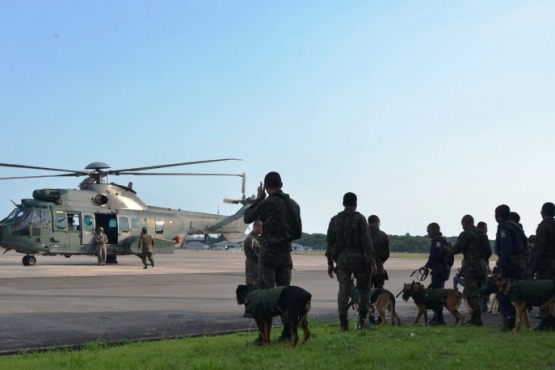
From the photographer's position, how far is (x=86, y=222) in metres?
30.3

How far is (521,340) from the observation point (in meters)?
8.84

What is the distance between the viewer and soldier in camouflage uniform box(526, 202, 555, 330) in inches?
408

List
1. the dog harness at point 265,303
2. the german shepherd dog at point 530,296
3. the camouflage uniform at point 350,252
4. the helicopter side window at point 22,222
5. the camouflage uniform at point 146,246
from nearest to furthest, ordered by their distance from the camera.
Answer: the dog harness at point 265,303 → the german shepherd dog at point 530,296 → the camouflage uniform at point 350,252 → the helicopter side window at point 22,222 → the camouflage uniform at point 146,246

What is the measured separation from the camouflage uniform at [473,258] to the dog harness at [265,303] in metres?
4.27

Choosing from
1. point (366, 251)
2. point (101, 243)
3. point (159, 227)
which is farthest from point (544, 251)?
point (159, 227)

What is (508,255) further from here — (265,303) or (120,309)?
(120,309)

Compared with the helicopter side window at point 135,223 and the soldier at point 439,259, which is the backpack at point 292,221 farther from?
the helicopter side window at point 135,223

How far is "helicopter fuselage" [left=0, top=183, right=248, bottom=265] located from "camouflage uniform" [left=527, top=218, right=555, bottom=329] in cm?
2197

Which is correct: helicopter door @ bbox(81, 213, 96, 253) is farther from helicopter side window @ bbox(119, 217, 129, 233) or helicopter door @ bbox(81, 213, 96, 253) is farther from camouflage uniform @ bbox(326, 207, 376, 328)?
camouflage uniform @ bbox(326, 207, 376, 328)

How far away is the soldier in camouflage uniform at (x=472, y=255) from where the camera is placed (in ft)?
38.0

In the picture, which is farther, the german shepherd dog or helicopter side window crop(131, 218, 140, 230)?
helicopter side window crop(131, 218, 140, 230)

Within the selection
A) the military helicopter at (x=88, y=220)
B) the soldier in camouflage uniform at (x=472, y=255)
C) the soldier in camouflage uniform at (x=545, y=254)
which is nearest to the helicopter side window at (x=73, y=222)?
the military helicopter at (x=88, y=220)

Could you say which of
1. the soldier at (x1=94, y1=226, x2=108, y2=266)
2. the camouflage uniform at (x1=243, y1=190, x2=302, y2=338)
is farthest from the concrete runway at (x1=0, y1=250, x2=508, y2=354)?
the soldier at (x1=94, y1=226, x2=108, y2=266)

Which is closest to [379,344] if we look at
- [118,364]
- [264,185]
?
[264,185]
